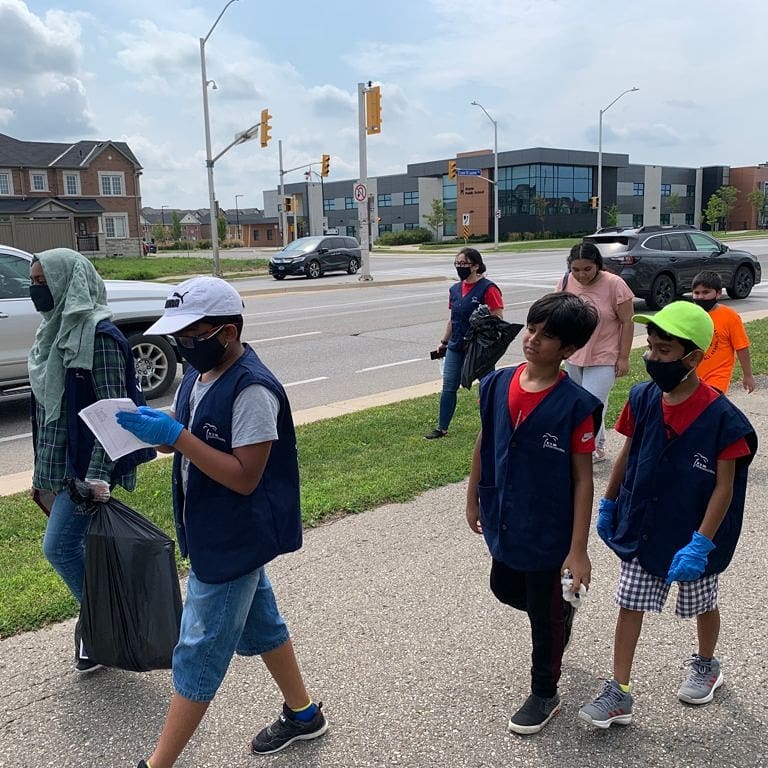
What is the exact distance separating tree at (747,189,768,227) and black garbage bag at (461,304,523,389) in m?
86.2

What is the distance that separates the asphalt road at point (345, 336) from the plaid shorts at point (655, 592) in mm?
5448

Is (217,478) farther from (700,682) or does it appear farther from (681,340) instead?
(700,682)

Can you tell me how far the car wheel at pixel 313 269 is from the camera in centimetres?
3114

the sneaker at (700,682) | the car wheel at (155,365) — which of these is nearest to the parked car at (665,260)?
the car wheel at (155,365)

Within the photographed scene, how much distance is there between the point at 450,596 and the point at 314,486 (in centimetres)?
184

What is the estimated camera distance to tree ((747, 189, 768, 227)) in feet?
269

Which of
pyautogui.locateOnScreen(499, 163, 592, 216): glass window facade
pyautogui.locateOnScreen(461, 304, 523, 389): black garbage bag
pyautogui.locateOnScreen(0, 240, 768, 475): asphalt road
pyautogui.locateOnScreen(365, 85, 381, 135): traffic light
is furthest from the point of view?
pyautogui.locateOnScreen(499, 163, 592, 216): glass window facade

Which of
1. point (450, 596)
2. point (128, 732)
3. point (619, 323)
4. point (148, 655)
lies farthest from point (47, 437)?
point (619, 323)

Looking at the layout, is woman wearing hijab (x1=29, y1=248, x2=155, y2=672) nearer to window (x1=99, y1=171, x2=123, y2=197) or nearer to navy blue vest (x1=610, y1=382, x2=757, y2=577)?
navy blue vest (x1=610, y1=382, x2=757, y2=577)

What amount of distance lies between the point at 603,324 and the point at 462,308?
1.32 m

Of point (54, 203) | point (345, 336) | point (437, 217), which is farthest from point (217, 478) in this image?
point (437, 217)

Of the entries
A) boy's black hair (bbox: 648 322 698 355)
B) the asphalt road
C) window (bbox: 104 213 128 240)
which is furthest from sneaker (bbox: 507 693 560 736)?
window (bbox: 104 213 128 240)

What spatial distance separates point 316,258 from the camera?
3141 cm

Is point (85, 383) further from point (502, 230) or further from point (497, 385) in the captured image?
point (502, 230)
